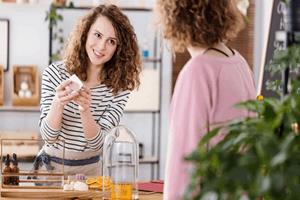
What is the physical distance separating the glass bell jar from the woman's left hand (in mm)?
159

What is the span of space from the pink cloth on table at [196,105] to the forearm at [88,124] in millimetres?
1033

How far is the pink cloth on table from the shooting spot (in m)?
2.36

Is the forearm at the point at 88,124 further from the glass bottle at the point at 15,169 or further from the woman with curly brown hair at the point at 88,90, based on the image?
the glass bottle at the point at 15,169

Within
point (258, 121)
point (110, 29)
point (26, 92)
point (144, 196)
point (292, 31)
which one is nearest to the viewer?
point (258, 121)

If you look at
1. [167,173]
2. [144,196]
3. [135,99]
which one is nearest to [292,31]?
[167,173]

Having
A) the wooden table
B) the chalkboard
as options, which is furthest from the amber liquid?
the chalkboard

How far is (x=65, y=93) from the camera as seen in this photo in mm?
3389

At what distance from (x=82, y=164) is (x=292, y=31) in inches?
48.1

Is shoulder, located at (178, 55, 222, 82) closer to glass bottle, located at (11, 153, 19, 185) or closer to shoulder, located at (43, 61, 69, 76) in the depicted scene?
glass bottle, located at (11, 153, 19, 185)

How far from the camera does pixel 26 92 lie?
21.9ft

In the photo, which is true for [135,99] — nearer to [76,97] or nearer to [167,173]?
[76,97]

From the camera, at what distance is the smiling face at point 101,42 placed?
357 cm

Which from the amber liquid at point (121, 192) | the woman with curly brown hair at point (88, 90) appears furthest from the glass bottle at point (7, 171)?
the amber liquid at point (121, 192)

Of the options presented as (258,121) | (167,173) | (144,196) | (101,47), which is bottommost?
(144,196)
